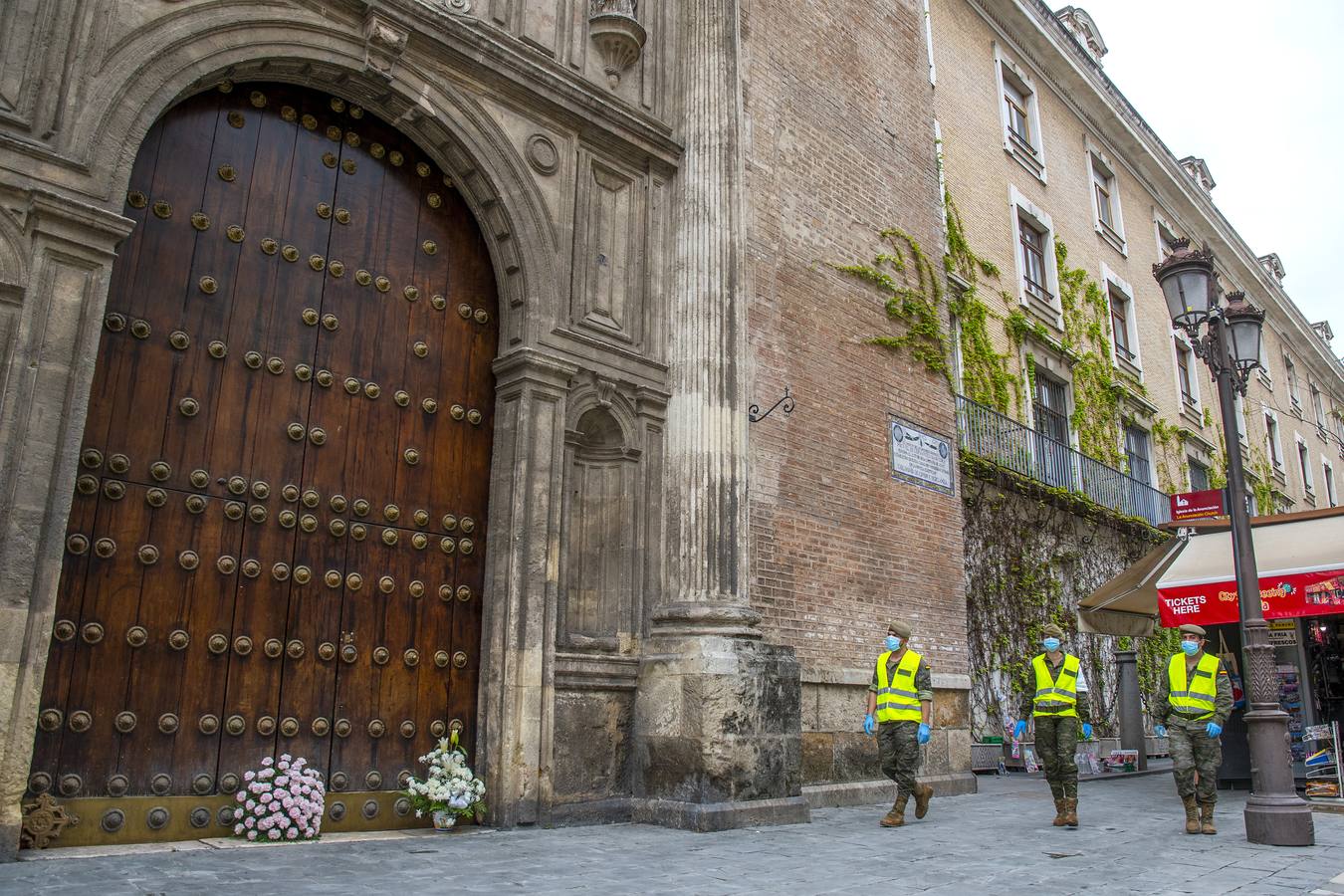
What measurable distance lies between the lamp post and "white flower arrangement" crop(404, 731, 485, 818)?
5.29 m

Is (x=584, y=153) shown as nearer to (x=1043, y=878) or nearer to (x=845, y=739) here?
(x=845, y=739)

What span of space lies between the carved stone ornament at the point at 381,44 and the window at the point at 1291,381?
31064 millimetres

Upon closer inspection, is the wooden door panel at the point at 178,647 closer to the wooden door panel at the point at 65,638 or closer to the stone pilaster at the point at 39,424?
the wooden door panel at the point at 65,638

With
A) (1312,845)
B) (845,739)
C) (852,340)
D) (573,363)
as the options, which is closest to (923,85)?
(852,340)

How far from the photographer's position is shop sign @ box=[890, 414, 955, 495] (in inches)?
419

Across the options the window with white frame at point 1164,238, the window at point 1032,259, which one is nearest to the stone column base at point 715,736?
the window at point 1032,259

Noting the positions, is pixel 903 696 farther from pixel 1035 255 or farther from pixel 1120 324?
pixel 1120 324

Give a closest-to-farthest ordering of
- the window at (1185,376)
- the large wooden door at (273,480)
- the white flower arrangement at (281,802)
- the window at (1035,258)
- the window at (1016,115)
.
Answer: the large wooden door at (273,480), the white flower arrangement at (281,802), the window at (1035,258), the window at (1016,115), the window at (1185,376)

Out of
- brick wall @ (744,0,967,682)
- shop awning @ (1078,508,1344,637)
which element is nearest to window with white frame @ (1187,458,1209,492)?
shop awning @ (1078,508,1344,637)

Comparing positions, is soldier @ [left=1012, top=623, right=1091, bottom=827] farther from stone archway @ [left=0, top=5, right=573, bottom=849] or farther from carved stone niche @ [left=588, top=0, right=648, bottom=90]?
carved stone niche @ [left=588, top=0, right=648, bottom=90]

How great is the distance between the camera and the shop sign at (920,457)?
1065cm

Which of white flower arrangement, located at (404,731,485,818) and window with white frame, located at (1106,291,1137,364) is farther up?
window with white frame, located at (1106,291,1137,364)

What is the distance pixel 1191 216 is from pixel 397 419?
2407cm

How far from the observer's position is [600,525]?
8070mm
